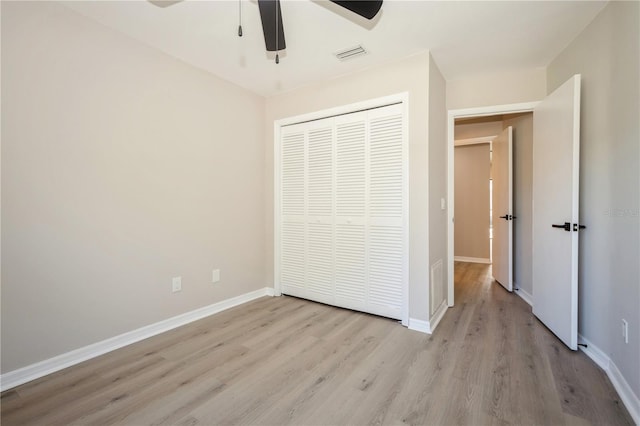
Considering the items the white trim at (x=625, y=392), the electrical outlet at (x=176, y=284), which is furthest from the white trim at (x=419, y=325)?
the electrical outlet at (x=176, y=284)

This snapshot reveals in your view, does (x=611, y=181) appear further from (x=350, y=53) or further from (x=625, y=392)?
(x=350, y=53)

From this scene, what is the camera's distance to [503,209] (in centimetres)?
384

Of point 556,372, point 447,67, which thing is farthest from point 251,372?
point 447,67

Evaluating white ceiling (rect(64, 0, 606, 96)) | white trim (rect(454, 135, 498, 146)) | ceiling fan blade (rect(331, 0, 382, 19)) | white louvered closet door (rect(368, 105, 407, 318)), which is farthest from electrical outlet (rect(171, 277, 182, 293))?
white trim (rect(454, 135, 498, 146))

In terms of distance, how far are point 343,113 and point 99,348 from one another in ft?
9.68

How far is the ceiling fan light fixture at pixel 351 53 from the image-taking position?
8.16 ft

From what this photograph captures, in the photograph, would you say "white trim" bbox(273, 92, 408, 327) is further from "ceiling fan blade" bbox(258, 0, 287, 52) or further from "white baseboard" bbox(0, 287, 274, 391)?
"ceiling fan blade" bbox(258, 0, 287, 52)

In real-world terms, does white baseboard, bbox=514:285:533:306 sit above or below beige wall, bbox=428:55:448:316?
below

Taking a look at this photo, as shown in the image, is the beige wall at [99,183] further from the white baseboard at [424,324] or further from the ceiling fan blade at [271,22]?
the white baseboard at [424,324]

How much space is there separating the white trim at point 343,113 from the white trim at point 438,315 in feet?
0.71

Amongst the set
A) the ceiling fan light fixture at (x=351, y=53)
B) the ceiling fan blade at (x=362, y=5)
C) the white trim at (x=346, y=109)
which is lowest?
the white trim at (x=346, y=109)

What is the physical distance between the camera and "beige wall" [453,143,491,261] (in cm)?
558

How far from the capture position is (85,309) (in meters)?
2.07

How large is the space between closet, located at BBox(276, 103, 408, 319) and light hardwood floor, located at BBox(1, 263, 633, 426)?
19.1 inches
